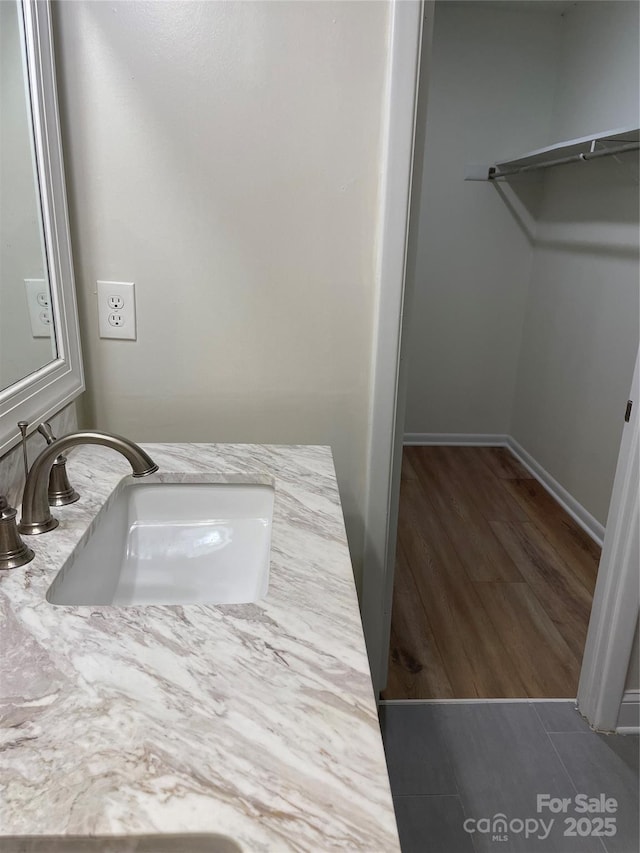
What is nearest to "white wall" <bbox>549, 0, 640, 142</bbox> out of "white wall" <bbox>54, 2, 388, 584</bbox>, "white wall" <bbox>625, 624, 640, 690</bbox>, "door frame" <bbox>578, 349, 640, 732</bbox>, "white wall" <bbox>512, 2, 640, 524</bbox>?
"white wall" <bbox>512, 2, 640, 524</bbox>

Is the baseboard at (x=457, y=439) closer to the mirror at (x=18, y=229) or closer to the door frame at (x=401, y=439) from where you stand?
the door frame at (x=401, y=439)

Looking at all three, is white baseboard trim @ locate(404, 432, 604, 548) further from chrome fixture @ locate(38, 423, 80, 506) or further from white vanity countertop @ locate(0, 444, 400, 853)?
chrome fixture @ locate(38, 423, 80, 506)

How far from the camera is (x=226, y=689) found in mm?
659

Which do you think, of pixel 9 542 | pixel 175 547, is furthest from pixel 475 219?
pixel 9 542

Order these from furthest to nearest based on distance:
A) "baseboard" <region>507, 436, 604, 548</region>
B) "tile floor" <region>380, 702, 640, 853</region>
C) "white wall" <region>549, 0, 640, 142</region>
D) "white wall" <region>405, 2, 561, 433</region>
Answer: "white wall" <region>405, 2, 561, 433</region> < "baseboard" <region>507, 436, 604, 548</region> < "white wall" <region>549, 0, 640, 142</region> < "tile floor" <region>380, 702, 640, 853</region>

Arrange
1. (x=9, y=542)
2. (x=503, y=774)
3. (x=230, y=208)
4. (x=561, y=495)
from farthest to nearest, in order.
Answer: (x=561, y=495)
(x=503, y=774)
(x=230, y=208)
(x=9, y=542)

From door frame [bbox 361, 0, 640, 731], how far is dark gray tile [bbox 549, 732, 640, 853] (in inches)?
2.5

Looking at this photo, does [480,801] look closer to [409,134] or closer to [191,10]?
[409,134]

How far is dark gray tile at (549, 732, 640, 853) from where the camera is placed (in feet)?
4.79

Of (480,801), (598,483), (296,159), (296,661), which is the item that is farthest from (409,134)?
(598,483)

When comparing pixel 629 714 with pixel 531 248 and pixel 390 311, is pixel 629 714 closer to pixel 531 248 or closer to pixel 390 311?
pixel 390 311

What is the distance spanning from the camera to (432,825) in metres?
1.46

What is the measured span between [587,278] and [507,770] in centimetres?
221

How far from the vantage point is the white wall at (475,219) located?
3.29 meters
